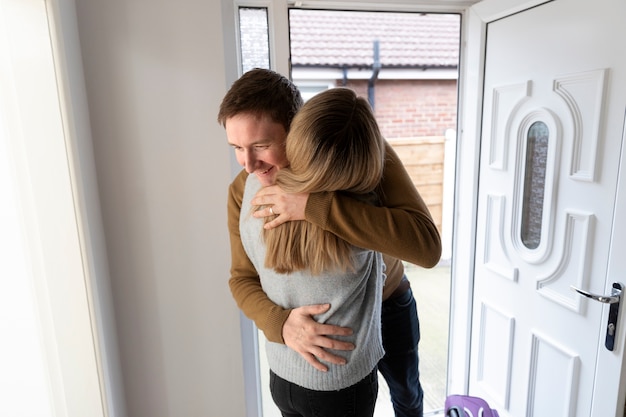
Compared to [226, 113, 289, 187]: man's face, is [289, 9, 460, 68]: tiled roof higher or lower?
higher

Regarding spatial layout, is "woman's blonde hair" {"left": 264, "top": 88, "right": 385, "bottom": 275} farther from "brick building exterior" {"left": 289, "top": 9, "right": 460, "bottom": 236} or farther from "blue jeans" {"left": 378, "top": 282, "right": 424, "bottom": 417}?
"brick building exterior" {"left": 289, "top": 9, "right": 460, "bottom": 236}

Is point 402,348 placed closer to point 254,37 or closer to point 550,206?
point 550,206

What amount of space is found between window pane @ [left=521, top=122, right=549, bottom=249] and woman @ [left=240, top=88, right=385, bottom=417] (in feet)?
2.83

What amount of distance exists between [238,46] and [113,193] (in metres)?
0.71

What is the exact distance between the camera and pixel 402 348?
4.18 feet

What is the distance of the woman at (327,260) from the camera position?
0.71 m

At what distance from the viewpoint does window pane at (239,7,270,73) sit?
4.79 ft

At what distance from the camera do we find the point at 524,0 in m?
Answer: 1.34

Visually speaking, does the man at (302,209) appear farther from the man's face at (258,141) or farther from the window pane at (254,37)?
the window pane at (254,37)

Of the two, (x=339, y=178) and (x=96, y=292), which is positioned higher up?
Answer: (x=339, y=178)

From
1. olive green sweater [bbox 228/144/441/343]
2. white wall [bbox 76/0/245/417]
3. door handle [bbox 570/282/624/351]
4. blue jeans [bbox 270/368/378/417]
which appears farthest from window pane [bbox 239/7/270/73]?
door handle [bbox 570/282/624/351]

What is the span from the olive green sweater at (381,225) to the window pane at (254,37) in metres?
0.84

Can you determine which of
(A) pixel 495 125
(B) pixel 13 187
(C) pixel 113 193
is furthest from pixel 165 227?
(A) pixel 495 125

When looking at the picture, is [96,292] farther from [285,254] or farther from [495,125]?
[495,125]
